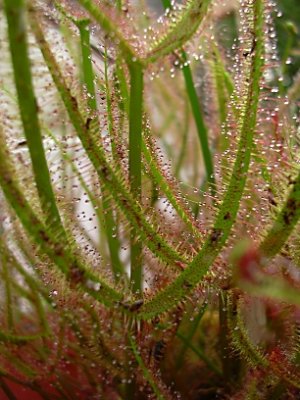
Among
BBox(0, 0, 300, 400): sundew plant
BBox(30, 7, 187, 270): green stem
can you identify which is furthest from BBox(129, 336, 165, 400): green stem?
BBox(30, 7, 187, 270): green stem

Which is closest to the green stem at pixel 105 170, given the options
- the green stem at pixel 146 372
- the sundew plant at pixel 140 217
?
the sundew plant at pixel 140 217

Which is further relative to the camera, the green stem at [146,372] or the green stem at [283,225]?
the green stem at [146,372]

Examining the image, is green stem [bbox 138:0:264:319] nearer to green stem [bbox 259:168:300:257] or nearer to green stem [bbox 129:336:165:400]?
green stem [bbox 259:168:300:257]

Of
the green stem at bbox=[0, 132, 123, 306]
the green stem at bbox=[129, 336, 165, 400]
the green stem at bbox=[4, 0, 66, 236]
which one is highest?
the green stem at bbox=[4, 0, 66, 236]

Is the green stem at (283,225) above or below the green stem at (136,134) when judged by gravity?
below

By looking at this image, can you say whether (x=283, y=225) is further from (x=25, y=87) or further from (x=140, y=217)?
(x=25, y=87)

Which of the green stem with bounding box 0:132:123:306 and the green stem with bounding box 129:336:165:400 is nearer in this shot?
the green stem with bounding box 0:132:123:306

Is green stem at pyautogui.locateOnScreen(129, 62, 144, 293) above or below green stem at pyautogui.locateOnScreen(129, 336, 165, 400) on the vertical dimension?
above

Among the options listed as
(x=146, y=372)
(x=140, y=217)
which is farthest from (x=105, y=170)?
(x=146, y=372)

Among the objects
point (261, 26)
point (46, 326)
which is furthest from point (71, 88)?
point (46, 326)

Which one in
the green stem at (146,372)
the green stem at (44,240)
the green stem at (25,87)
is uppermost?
the green stem at (25,87)

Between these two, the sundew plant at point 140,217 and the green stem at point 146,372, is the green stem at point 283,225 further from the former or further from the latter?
the green stem at point 146,372
